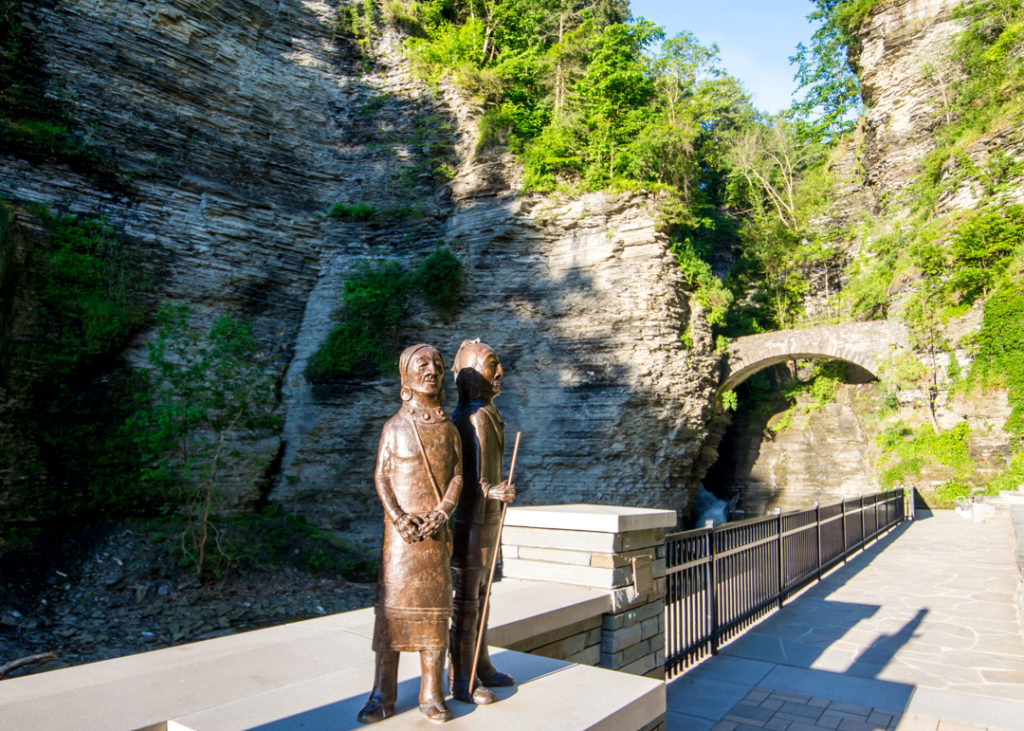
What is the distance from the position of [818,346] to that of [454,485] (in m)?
19.8

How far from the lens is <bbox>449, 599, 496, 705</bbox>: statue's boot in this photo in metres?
2.41

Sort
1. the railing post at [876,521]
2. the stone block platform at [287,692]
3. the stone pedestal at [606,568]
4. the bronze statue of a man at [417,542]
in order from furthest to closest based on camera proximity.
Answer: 1. the railing post at [876,521]
2. the stone pedestal at [606,568]
3. the bronze statue of a man at [417,542]
4. the stone block platform at [287,692]

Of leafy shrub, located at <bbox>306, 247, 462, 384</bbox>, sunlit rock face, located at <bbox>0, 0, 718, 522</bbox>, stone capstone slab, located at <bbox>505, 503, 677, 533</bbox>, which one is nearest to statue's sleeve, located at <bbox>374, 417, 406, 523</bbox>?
stone capstone slab, located at <bbox>505, 503, 677, 533</bbox>

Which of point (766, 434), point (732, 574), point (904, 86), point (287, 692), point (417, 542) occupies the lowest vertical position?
point (732, 574)

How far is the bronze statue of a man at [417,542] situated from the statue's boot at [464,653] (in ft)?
0.69

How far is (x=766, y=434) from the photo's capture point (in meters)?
23.1

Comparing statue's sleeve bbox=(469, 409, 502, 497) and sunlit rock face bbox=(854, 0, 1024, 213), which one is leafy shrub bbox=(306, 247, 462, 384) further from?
sunlit rock face bbox=(854, 0, 1024, 213)

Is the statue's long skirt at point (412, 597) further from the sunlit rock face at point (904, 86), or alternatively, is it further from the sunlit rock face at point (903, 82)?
the sunlit rock face at point (903, 82)

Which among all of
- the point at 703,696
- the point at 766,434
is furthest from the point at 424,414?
the point at 766,434

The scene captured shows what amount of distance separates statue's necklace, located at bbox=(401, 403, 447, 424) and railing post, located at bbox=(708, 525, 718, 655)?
11.9ft

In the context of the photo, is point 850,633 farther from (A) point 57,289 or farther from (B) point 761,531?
(A) point 57,289

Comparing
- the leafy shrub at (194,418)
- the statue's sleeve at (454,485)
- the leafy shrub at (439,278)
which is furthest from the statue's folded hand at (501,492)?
the leafy shrub at (439,278)

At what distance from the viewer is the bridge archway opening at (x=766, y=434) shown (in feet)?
72.6

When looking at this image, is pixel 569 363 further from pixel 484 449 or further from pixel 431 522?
pixel 431 522
